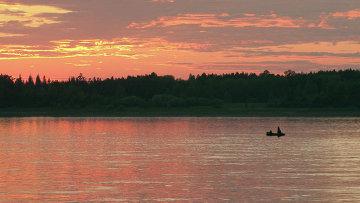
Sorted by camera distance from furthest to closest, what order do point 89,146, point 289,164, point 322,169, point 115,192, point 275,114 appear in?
point 275,114, point 89,146, point 289,164, point 322,169, point 115,192

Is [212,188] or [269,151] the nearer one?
[212,188]

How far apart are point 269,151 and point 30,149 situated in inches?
861

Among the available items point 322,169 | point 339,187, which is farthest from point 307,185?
point 322,169

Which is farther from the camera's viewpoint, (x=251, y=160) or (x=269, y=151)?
(x=269, y=151)

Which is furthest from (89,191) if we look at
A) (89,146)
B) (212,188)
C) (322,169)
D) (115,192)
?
(89,146)

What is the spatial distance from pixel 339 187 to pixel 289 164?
46.1 feet

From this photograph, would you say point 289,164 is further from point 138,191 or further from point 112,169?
point 138,191

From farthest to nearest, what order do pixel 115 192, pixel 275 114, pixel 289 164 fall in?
pixel 275 114, pixel 289 164, pixel 115 192

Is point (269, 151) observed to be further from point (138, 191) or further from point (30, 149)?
Result: point (138, 191)

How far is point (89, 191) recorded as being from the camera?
4000 centimetres

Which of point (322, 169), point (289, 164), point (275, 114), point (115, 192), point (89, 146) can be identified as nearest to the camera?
point (115, 192)

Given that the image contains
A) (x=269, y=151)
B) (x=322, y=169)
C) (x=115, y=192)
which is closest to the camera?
(x=115, y=192)

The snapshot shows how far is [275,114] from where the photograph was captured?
19138cm

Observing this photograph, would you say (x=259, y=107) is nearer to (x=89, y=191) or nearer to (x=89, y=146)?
(x=89, y=146)
